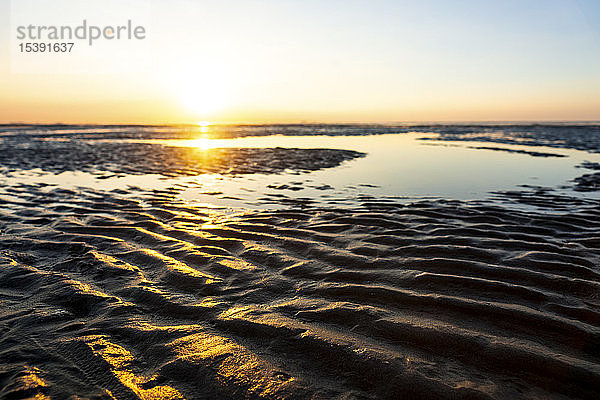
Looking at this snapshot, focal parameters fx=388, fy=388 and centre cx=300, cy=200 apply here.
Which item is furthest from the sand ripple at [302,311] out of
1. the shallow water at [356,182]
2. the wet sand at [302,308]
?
the shallow water at [356,182]

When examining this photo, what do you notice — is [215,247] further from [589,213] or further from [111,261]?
[589,213]

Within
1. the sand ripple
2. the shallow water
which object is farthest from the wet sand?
the shallow water

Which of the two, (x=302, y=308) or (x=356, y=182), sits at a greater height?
(x=356, y=182)

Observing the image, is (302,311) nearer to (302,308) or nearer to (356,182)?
(302,308)

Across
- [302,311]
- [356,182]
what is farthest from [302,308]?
[356,182]

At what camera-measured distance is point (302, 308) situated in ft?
11.9

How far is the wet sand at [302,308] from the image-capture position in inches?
103

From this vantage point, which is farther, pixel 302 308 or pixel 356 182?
pixel 356 182

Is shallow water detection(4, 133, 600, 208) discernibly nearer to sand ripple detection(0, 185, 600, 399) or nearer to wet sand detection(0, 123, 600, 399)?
wet sand detection(0, 123, 600, 399)

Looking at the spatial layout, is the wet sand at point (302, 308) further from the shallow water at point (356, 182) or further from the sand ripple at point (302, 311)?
the shallow water at point (356, 182)

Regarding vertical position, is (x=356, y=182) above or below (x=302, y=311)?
above

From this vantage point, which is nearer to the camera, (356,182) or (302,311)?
(302,311)

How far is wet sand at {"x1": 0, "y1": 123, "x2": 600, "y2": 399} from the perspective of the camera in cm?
261

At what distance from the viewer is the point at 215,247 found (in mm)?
5555
